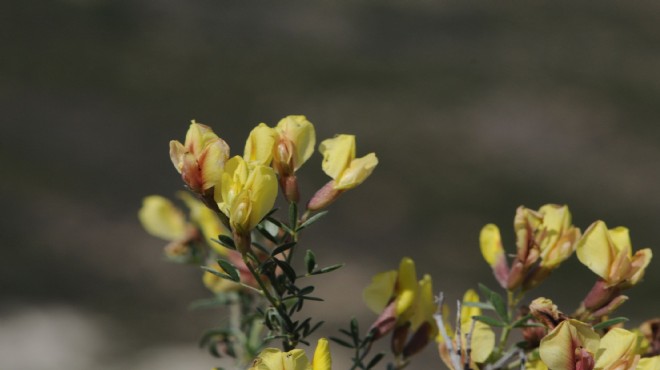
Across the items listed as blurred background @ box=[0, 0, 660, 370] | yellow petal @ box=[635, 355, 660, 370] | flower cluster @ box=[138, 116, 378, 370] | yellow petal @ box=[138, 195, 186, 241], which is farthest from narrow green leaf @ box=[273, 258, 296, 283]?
blurred background @ box=[0, 0, 660, 370]

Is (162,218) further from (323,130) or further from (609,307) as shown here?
(323,130)

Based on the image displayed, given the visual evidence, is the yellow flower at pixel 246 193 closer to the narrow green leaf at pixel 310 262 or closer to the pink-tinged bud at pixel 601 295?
the narrow green leaf at pixel 310 262

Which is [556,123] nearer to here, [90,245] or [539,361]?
[90,245]

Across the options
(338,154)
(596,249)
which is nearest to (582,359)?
(596,249)

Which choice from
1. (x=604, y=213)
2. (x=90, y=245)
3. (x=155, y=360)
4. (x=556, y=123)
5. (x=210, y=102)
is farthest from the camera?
(x=556, y=123)

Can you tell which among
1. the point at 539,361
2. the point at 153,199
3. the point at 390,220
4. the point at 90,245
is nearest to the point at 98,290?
the point at 90,245

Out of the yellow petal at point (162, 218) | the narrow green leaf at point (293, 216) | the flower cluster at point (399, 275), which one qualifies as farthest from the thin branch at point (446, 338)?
the yellow petal at point (162, 218)
